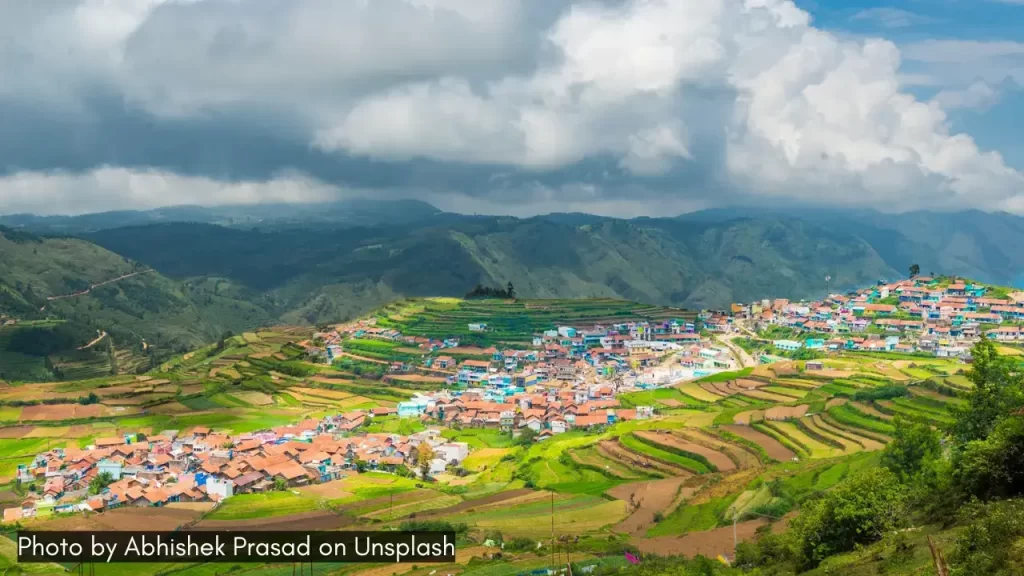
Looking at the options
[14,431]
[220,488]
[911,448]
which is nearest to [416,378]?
[14,431]

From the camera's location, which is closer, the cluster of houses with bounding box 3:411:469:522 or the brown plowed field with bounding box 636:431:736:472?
the brown plowed field with bounding box 636:431:736:472

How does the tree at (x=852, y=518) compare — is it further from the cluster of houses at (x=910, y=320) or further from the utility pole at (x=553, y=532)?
the cluster of houses at (x=910, y=320)

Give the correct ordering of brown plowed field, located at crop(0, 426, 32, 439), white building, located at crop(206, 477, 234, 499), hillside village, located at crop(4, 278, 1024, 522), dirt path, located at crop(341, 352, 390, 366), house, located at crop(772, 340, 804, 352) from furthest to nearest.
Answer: dirt path, located at crop(341, 352, 390, 366) < house, located at crop(772, 340, 804, 352) < brown plowed field, located at crop(0, 426, 32, 439) < hillside village, located at crop(4, 278, 1024, 522) < white building, located at crop(206, 477, 234, 499)

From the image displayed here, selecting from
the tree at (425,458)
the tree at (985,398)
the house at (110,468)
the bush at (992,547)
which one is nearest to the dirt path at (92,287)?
the house at (110,468)

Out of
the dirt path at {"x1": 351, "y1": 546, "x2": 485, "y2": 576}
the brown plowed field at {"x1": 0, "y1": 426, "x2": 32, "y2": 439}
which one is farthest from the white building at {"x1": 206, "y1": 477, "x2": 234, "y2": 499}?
the brown plowed field at {"x1": 0, "y1": 426, "x2": 32, "y2": 439}

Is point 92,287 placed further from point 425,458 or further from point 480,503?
point 480,503

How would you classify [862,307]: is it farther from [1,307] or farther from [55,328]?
[1,307]

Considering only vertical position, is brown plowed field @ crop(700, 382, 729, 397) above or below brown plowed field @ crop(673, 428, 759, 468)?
below

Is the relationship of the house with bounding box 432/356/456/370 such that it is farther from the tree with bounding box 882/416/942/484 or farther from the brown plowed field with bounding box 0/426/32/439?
the tree with bounding box 882/416/942/484
